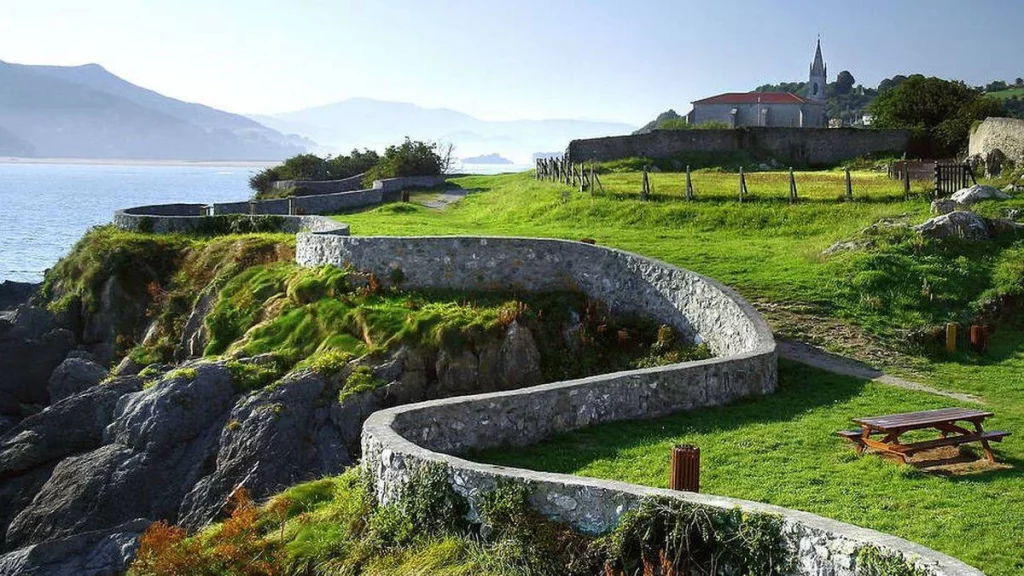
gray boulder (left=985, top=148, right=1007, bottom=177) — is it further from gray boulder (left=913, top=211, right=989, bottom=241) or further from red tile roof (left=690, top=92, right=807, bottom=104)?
red tile roof (left=690, top=92, right=807, bottom=104)

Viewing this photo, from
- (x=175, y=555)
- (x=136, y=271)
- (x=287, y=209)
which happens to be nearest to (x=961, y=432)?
(x=175, y=555)

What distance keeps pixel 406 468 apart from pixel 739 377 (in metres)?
7.00

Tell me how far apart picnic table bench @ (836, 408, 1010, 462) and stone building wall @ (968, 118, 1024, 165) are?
88.8 feet

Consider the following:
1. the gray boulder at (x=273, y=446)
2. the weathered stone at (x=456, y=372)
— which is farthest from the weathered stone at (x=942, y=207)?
the gray boulder at (x=273, y=446)

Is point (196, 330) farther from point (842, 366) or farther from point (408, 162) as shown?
point (408, 162)

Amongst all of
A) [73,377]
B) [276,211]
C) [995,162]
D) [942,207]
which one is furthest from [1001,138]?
[73,377]

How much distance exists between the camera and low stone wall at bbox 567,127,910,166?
181ft

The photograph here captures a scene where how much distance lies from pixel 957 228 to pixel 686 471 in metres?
17.1

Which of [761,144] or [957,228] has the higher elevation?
[761,144]

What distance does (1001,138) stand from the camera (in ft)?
129

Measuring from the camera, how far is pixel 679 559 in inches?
386

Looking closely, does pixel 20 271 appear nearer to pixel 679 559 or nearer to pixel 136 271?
pixel 136 271

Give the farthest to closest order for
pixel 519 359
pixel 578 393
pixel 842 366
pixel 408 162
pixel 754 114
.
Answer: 1. pixel 754 114
2. pixel 408 162
3. pixel 519 359
4. pixel 842 366
5. pixel 578 393

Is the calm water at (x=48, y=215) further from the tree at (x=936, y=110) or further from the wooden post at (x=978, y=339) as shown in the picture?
the wooden post at (x=978, y=339)
